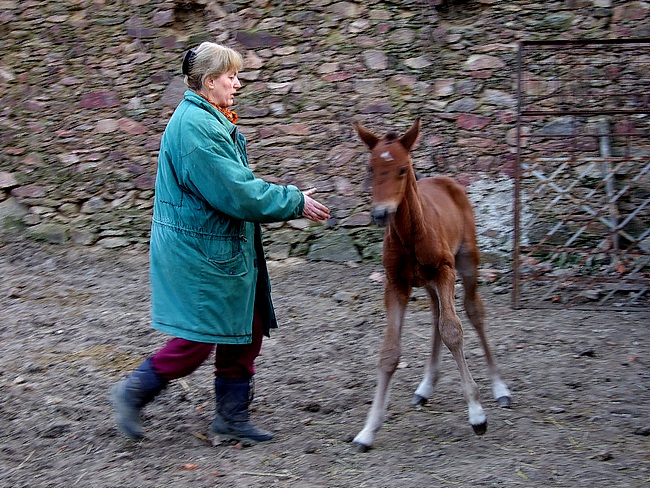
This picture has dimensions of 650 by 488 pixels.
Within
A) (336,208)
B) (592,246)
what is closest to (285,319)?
(336,208)

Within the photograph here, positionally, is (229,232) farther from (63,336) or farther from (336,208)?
(336,208)

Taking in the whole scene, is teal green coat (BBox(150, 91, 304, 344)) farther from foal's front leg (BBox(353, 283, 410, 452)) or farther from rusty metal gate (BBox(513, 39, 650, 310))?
rusty metal gate (BBox(513, 39, 650, 310))

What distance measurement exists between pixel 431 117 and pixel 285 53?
1669 mm

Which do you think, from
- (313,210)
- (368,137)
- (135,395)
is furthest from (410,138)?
(135,395)

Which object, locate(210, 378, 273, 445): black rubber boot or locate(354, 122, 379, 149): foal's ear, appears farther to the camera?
locate(210, 378, 273, 445): black rubber boot

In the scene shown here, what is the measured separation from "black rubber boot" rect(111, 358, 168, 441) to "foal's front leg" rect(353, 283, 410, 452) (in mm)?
1027

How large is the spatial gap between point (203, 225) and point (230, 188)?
0.25m

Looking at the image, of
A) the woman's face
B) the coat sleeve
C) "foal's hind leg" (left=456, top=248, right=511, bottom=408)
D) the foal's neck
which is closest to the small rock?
"foal's hind leg" (left=456, top=248, right=511, bottom=408)

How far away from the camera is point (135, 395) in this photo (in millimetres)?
3689

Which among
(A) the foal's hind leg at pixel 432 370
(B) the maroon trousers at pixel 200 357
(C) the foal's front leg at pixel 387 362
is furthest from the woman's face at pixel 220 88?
(A) the foal's hind leg at pixel 432 370

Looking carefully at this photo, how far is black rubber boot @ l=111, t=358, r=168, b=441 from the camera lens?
365 centimetres

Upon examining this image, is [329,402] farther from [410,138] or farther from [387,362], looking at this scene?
[410,138]

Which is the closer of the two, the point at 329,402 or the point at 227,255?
the point at 227,255

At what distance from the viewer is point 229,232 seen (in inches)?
142
